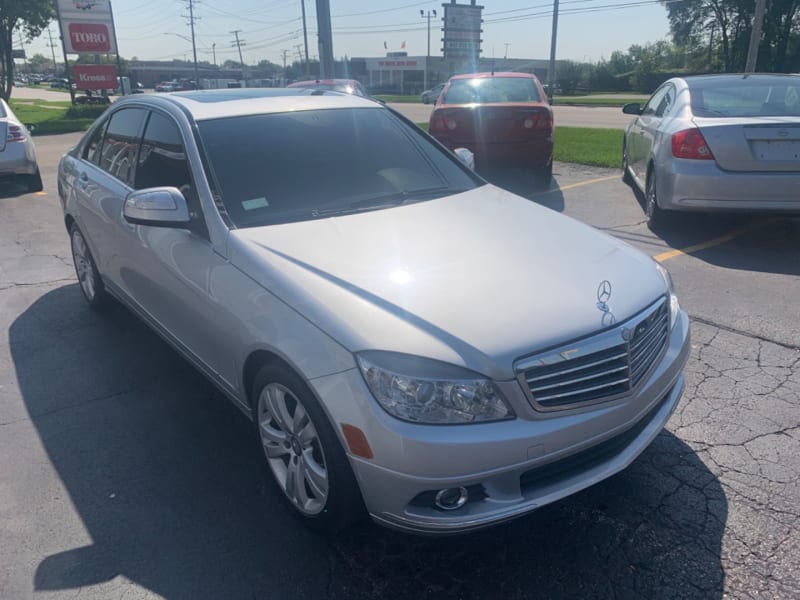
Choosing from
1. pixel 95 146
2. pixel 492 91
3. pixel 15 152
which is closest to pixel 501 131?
pixel 492 91

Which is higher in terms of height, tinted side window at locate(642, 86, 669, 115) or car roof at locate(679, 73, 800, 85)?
car roof at locate(679, 73, 800, 85)

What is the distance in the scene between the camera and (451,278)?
2.68 m

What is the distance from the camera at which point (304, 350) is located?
2471mm

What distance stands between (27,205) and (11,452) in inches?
291

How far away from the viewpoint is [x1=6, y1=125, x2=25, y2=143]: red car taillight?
982 centimetres

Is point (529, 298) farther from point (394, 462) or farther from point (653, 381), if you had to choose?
point (394, 462)

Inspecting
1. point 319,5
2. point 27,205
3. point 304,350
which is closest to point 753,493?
point 304,350

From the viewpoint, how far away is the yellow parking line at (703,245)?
241 inches

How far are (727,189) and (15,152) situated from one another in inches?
378

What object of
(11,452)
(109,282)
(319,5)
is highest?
(319,5)

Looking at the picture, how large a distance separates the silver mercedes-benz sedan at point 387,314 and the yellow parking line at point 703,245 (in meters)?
2.81

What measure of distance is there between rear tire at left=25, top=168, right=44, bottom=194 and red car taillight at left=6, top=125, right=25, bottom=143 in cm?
60

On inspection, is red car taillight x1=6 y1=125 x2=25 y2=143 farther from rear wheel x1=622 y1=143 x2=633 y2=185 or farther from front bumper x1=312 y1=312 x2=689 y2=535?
front bumper x1=312 y1=312 x2=689 y2=535

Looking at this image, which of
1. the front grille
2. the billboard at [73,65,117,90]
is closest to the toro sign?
the billboard at [73,65,117,90]
